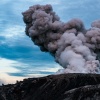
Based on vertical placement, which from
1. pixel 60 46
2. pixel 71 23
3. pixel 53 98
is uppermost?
pixel 71 23

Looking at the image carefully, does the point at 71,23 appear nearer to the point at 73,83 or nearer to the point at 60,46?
the point at 60,46

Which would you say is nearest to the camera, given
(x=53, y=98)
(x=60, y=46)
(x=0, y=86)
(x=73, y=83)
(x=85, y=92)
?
(x=85, y=92)

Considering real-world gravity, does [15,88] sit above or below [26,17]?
below

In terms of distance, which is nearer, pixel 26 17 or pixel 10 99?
pixel 10 99

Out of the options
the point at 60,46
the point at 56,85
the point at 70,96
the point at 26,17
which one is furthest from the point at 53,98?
the point at 26,17

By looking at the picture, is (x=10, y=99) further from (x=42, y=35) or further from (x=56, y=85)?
(x=42, y=35)

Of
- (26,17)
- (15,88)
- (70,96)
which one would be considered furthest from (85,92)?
(26,17)

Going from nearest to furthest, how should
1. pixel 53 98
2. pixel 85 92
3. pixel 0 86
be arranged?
1. pixel 85 92
2. pixel 53 98
3. pixel 0 86

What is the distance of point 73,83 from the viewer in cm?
7175

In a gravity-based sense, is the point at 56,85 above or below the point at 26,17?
below

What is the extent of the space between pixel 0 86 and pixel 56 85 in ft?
40.9

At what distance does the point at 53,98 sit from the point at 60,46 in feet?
65.0

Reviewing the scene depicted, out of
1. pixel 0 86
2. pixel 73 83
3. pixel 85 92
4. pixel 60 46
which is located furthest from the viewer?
pixel 60 46

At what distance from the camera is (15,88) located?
248 ft
